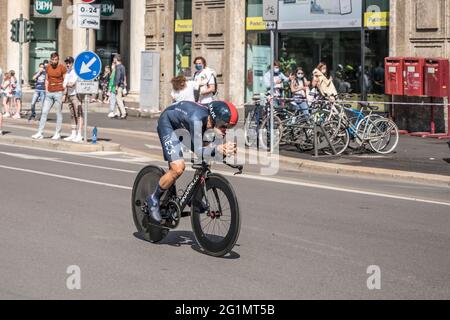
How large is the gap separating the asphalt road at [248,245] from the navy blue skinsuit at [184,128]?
3.13 ft

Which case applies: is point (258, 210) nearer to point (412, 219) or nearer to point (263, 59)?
point (412, 219)

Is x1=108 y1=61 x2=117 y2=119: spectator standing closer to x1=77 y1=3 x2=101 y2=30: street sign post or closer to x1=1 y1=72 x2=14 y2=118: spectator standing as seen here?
x1=1 y1=72 x2=14 y2=118: spectator standing

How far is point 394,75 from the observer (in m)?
24.2

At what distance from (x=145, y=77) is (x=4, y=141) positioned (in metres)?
9.91

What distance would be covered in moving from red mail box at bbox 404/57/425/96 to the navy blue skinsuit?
14.5 metres

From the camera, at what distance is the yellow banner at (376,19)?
2511 centimetres

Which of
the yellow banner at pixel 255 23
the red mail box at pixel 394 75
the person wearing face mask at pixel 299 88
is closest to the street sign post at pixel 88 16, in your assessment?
the person wearing face mask at pixel 299 88

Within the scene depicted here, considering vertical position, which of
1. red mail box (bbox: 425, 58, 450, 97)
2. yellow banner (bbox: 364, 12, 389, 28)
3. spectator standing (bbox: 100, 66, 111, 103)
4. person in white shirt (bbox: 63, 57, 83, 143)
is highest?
yellow banner (bbox: 364, 12, 389, 28)

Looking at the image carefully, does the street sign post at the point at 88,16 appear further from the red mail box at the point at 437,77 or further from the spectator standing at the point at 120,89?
the spectator standing at the point at 120,89

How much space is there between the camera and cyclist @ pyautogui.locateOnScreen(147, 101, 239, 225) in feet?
30.5

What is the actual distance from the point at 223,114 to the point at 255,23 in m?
20.6

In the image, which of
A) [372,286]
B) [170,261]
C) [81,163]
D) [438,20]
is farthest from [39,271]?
[438,20]

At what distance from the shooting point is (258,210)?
41.6ft

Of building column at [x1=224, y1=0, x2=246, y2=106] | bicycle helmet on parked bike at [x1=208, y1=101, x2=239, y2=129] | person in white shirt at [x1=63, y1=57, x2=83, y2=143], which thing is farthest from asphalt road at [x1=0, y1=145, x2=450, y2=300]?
building column at [x1=224, y1=0, x2=246, y2=106]
